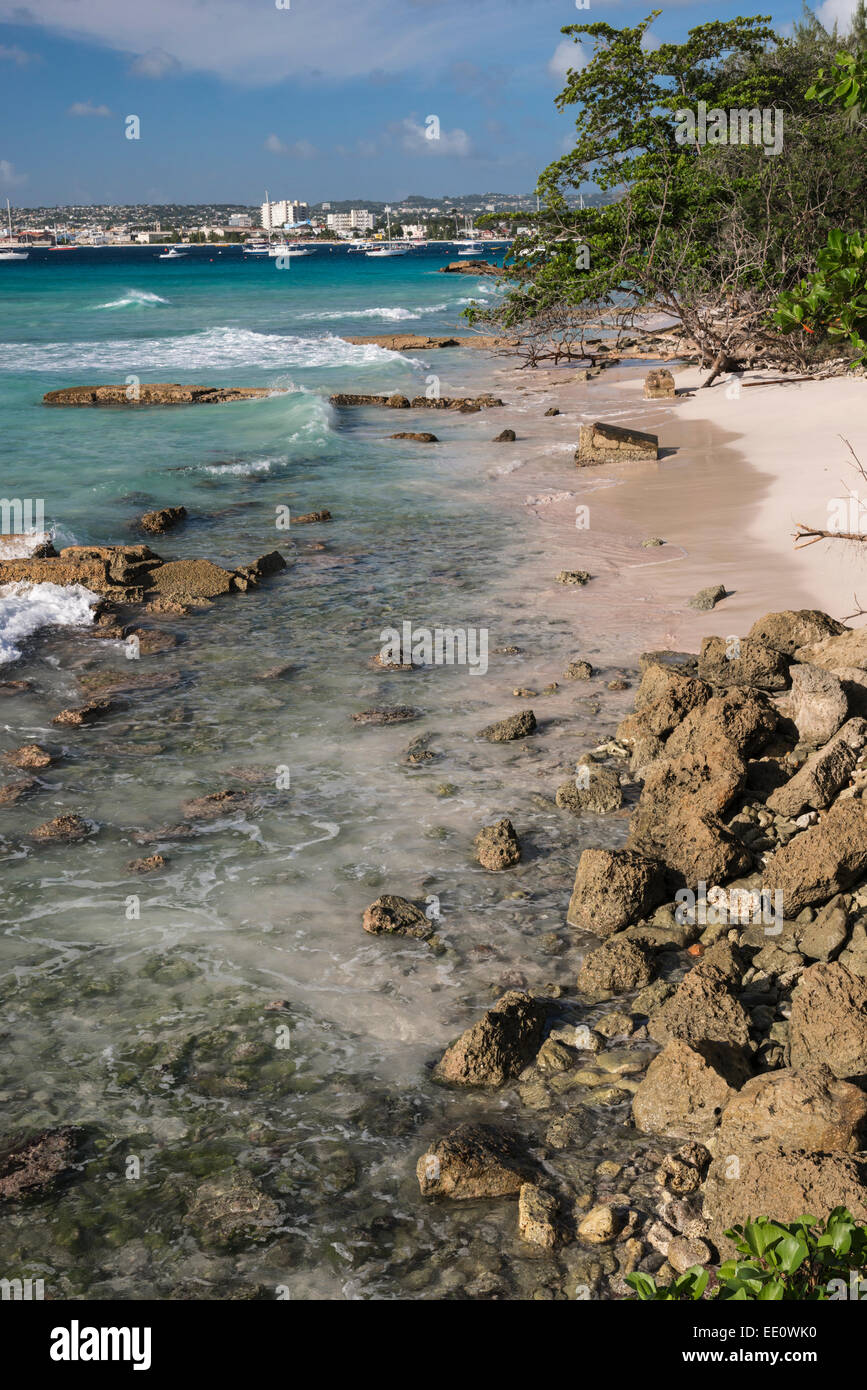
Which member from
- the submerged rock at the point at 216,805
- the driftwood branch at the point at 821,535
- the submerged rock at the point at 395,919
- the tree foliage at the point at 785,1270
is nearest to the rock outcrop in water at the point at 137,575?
the submerged rock at the point at 216,805

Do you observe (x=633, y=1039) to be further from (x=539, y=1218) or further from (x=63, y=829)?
(x=63, y=829)

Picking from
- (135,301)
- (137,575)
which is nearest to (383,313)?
(135,301)

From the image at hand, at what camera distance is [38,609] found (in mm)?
13828

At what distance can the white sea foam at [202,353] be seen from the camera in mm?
41375

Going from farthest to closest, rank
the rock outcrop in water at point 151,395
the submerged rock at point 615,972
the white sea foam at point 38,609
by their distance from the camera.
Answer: the rock outcrop in water at point 151,395
the white sea foam at point 38,609
the submerged rock at point 615,972

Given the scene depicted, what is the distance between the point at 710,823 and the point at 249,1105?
3541 millimetres

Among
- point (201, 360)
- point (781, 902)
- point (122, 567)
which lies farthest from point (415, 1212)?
point (201, 360)

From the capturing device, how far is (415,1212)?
16.3 ft

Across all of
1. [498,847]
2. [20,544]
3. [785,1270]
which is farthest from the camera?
[20,544]

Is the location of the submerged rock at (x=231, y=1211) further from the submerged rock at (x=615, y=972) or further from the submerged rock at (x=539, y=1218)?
the submerged rock at (x=615, y=972)

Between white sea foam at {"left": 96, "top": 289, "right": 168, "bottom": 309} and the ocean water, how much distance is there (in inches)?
2334

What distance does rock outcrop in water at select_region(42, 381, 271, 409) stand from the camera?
3272 centimetres

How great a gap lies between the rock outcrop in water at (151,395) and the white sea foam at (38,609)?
Answer: 64.0 ft

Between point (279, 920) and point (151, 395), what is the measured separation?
29137 mm
